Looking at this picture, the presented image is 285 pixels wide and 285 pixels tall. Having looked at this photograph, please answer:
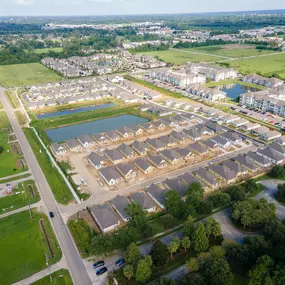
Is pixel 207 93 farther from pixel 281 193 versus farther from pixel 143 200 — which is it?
pixel 143 200

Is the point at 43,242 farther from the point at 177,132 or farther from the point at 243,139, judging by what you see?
the point at 243,139

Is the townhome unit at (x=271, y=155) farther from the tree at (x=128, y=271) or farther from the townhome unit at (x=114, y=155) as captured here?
the tree at (x=128, y=271)

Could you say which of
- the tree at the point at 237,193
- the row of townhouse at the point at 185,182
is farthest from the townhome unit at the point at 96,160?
the tree at the point at 237,193

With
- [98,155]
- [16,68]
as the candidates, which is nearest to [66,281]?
[98,155]

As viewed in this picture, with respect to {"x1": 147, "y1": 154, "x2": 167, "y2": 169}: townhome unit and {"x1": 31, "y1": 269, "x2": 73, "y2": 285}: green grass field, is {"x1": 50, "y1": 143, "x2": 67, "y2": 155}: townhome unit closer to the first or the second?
{"x1": 147, "y1": 154, "x2": 167, "y2": 169}: townhome unit

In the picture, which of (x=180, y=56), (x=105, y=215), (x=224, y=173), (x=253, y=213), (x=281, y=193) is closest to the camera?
(x=253, y=213)

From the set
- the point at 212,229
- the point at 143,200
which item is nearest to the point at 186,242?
the point at 212,229

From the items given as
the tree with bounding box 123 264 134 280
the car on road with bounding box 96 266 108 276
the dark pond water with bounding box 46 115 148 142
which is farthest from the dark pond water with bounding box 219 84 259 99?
the car on road with bounding box 96 266 108 276
